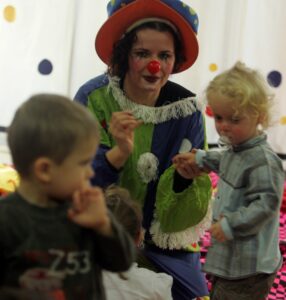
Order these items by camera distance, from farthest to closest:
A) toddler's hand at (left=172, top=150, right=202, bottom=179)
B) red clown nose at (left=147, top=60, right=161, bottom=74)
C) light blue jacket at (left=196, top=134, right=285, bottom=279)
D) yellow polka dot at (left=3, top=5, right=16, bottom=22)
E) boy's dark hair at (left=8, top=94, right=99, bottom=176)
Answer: yellow polka dot at (left=3, top=5, right=16, bottom=22)
red clown nose at (left=147, top=60, right=161, bottom=74)
toddler's hand at (left=172, top=150, right=202, bottom=179)
light blue jacket at (left=196, top=134, right=285, bottom=279)
boy's dark hair at (left=8, top=94, right=99, bottom=176)

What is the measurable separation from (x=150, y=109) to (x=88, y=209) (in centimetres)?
76

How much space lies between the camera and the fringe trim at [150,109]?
1386mm

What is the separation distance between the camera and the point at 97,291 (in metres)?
0.73

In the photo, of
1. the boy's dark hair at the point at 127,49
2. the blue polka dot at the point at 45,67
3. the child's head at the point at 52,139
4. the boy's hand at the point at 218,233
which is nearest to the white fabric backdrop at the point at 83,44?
the blue polka dot at the point at 45,67

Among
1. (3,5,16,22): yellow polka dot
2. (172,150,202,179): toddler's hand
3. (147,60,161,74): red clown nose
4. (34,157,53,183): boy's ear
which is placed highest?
(3,5,16,22): yellow polka dot

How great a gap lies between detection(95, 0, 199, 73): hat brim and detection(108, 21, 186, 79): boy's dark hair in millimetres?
21

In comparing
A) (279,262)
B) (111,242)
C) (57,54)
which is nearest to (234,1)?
(57,54)

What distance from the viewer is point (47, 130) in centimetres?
64

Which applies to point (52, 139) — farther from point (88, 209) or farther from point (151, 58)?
point (151, 58)

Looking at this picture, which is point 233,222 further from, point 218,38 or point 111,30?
point 218,38

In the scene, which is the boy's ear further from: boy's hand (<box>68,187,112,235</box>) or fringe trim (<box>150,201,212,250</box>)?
fringe trim (<box>150,201,212,250</box>)

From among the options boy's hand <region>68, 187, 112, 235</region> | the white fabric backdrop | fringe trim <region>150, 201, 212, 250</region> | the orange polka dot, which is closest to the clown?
fringe trim <region>150, 201, 212, 250</region>

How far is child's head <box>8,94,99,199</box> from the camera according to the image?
2.11ft

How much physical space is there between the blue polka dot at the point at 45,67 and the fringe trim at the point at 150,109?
1170 mm
